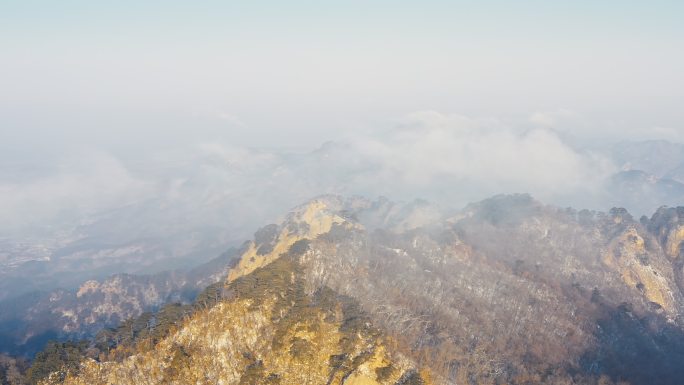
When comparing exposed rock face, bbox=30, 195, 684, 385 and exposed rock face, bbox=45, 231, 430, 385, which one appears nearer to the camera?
exposed rock face, bbox=45, 231, 430, 385

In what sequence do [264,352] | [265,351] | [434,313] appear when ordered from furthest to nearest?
[434,313], [265,351], [264,352]

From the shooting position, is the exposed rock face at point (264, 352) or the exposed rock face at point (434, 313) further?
the exposed rock face at point (434, 313)

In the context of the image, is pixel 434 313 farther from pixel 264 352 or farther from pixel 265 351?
pixel 264 352

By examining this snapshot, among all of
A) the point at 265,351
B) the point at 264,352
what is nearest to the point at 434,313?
the point at 265,351

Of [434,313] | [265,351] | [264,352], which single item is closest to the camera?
[264,352]

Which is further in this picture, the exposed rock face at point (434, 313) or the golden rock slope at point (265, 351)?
the exposed rock face at point (434, 313)

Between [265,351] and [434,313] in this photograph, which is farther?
[434,313]

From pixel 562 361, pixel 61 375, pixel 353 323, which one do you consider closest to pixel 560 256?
pixel 562 361

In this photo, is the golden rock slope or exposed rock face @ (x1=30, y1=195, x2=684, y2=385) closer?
the golden rock slope
